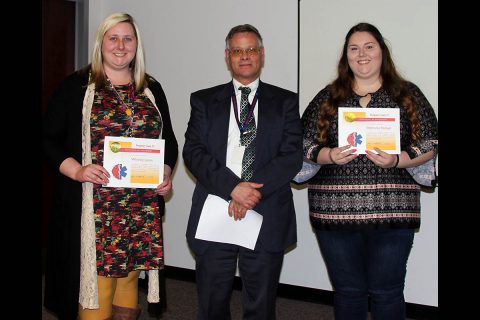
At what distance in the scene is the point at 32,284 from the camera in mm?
1275

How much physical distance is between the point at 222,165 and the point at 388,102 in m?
0.94

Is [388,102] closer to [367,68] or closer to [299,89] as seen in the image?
[367,68]

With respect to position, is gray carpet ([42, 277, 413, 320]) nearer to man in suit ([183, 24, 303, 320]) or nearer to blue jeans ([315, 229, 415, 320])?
man in suit ([183, 24, 303, 320])

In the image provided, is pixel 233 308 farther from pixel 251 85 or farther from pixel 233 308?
pixel 251 85

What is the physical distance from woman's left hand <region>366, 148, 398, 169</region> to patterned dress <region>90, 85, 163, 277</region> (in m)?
1.17

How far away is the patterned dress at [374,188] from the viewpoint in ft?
9.33

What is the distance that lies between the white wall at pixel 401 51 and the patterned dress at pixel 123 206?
85.9 inches

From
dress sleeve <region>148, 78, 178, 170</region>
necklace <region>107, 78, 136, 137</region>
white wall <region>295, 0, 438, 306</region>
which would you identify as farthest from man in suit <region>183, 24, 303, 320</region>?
white wall <region>295, 0, 438, 306</region>

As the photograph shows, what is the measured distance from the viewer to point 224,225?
9.70 feet

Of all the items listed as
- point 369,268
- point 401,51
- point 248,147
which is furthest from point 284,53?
point 369,268

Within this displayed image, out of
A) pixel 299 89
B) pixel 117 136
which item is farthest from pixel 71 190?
pixel 299 89

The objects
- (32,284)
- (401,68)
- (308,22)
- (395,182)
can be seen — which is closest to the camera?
(32,284)

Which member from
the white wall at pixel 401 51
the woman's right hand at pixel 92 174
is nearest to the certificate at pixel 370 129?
the woman's right hand at pixel 92 174

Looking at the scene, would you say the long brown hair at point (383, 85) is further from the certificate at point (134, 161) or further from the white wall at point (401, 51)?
the white wall at point (401, 51)
